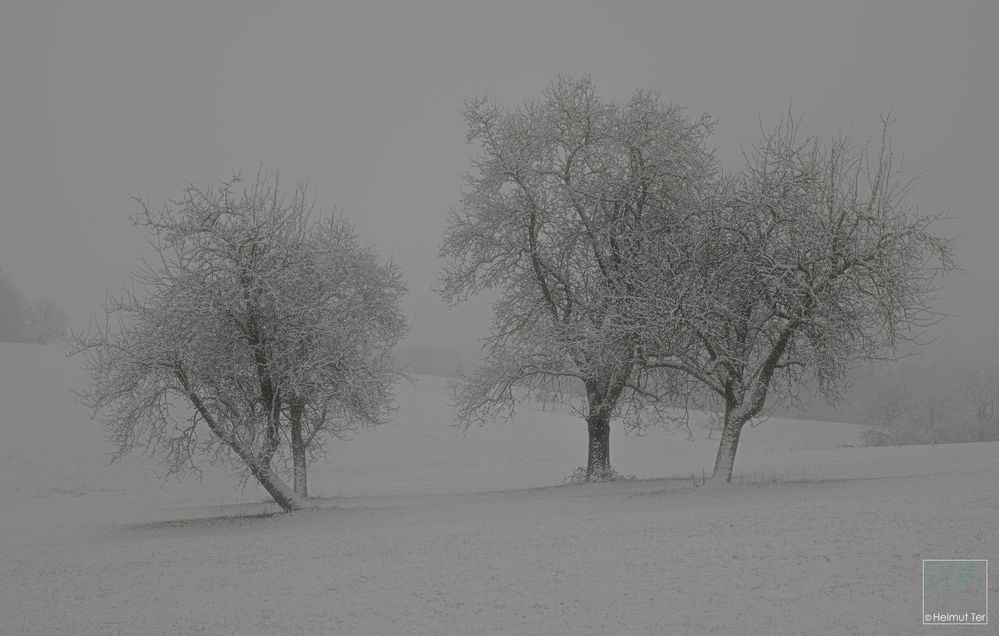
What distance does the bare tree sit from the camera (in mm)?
100500

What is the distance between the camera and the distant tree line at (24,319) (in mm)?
96562

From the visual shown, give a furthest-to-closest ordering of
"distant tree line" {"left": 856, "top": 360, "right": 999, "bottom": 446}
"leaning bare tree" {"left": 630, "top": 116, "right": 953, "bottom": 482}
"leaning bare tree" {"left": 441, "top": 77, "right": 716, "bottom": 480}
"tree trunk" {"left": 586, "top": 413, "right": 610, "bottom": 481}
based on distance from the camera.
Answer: "distant tree line" {"left": 856, "top": 360, "right": 999, "bottom": 446} → "tree trunk" {"left": 586, "top": 413, "right": 610, "bottom": 481} → "leaning bare tree" {"left": 441, "top": 77, "right": 716, "bottom": 480} → "leaning bare tree" {"left": 630, "top": 116, "right": 953, "bottom": 482}

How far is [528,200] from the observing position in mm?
21750

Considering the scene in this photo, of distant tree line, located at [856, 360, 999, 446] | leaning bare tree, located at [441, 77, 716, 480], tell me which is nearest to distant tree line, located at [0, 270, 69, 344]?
leaning bare tree, located at [441, 77, 716, 480]

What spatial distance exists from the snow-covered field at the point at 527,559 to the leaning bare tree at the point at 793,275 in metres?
3.38

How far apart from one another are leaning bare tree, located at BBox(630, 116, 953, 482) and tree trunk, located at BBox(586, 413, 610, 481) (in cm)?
409

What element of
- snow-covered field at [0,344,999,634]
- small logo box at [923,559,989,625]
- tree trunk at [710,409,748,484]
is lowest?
snow-covered field at [0,344,999,634]

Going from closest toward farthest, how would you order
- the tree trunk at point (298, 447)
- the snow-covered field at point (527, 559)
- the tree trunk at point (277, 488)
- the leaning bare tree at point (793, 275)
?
the snow-covered field at point (527, 559), the leaning bare tree at point (793, 275), the tree trunk at point (277, 488), the tree trunk at point (298, 447)

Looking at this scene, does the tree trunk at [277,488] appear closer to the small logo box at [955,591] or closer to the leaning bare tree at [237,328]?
the leaning bare tree at [237,328]

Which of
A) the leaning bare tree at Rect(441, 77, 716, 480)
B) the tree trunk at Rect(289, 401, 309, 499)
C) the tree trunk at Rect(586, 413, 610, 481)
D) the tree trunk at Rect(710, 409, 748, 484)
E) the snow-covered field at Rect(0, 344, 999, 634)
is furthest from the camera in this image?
the tree trunk at Rect(586, 413, 610, 481)

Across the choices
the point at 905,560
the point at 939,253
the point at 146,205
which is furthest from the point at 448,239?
the point at 905,560

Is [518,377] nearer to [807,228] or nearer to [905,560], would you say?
[807,228]

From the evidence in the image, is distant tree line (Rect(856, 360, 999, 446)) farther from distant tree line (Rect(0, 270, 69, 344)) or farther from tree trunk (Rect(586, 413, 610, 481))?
distant tree line (Rect(0, 270, 69, 344))

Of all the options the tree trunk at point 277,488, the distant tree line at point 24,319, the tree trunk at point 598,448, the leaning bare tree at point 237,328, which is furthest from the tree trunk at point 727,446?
the distant tree line at point 24,319
